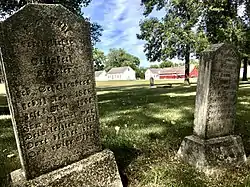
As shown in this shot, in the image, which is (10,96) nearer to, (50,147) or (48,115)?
(48,115)

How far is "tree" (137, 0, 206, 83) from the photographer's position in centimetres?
2588

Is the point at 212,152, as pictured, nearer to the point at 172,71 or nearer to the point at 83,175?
the point at 83,175

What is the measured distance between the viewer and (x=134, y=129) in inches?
250

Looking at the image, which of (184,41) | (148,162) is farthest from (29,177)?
(184,41)

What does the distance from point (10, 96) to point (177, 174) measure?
2776mm

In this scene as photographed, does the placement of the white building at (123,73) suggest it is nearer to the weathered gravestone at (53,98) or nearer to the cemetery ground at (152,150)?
the cemetery ground at (152,150)

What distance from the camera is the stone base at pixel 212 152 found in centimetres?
400

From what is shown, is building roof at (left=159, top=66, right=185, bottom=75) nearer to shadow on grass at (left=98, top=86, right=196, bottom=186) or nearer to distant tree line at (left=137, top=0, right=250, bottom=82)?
distant tree line at (left=137, top=0, right=250, bottom=82)

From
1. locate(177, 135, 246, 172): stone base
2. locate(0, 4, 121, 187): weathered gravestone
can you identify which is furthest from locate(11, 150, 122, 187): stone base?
locate(177, 135, 246, 172): stone base

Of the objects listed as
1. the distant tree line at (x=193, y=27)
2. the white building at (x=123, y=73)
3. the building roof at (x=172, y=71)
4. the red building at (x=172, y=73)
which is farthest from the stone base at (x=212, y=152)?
the white building at (x=123, y=73)

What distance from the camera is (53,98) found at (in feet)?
9.69

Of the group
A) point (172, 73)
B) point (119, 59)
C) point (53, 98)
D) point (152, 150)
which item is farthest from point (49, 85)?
point (119, 59)

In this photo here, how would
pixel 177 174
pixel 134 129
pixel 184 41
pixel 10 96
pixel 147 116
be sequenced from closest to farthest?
pixel 10 96
pixel 177 174
pixel 134 129
pixel 147 116
pixel 184 41

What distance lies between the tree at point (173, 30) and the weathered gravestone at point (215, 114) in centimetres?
2200
